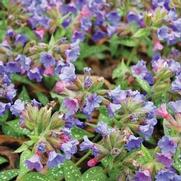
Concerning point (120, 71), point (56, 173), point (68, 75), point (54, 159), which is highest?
point (68, 75)

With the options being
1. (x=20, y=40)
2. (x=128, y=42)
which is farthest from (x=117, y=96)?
(x=128, y=42)

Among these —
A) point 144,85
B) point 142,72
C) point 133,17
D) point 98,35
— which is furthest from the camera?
point 98,35

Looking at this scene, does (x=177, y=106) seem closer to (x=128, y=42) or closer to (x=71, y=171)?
(x=71, y=171)

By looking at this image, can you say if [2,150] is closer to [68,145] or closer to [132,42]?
[68,145]

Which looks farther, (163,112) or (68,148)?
(163,112)

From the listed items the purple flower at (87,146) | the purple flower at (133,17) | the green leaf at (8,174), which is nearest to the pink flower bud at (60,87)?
the purple flower at (87,146)

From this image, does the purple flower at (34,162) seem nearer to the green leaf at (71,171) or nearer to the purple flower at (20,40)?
the green leaf at (71,171)

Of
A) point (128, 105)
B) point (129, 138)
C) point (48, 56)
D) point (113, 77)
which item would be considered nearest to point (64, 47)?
point (48, 56)
